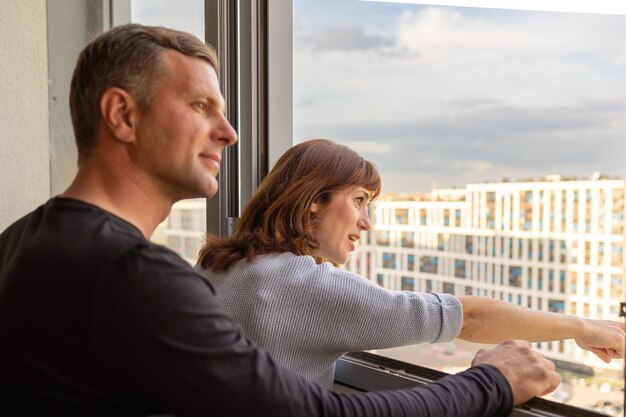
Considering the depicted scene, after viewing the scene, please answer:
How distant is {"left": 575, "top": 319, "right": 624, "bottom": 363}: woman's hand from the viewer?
1468mm

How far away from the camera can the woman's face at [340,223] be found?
161cm

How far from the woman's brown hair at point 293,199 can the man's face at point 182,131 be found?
39cm

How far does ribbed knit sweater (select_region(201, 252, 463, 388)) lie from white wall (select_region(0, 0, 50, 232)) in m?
1.47

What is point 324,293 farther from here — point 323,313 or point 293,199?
point 293,199

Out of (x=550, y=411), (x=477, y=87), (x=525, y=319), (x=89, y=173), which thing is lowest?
(x=550, y=411)

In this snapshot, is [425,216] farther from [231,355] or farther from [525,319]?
[231,355]

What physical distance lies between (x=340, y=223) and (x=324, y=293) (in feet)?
0.98

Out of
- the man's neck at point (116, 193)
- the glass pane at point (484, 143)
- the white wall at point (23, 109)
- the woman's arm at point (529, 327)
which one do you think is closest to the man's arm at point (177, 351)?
the man's neck at point (116, 193)

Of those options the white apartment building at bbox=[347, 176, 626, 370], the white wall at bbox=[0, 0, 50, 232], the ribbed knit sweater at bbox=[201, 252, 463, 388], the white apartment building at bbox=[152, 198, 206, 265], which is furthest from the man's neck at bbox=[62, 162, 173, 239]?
the white wall at bbox=[0, 0, 50, 232]

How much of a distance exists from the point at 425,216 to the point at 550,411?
0.81m

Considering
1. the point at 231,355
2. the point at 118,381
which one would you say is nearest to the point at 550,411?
the point at 231,355

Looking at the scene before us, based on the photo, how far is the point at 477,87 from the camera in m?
1.99

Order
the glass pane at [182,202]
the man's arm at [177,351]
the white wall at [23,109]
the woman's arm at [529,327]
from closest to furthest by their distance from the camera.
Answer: the man's arm at [177,351]
the woman's arm at [529,327]
the glass pane at [182,202]
the white wall at [23,109]

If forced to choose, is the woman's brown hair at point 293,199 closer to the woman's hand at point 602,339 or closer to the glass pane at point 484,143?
the glass pane at point 484,143
